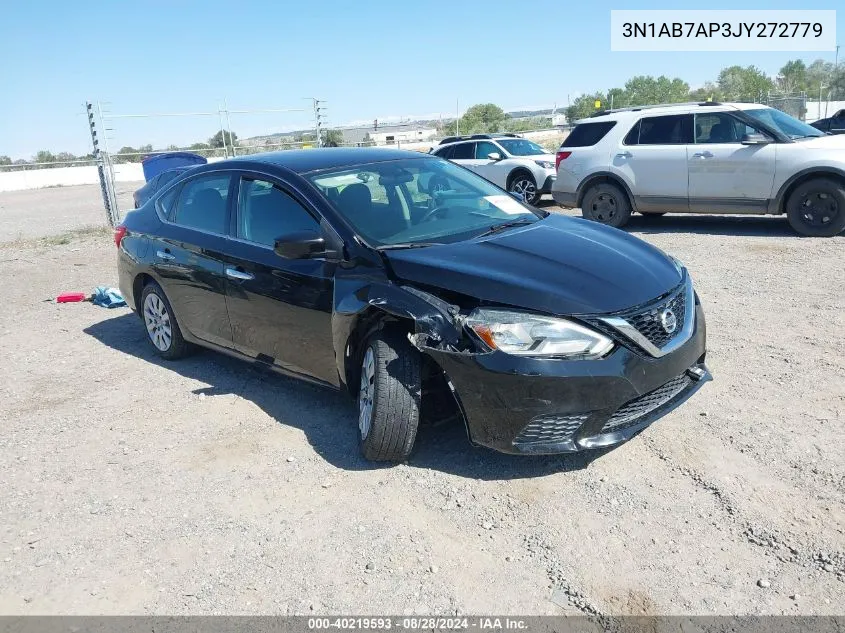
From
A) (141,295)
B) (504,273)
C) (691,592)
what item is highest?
(504,273)

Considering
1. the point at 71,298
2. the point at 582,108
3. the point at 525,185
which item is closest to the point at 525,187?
the point at 525,185

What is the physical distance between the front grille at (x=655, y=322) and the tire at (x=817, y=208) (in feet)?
22.0

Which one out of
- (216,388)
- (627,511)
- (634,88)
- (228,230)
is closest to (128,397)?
(216,388)

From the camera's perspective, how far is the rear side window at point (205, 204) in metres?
5.09

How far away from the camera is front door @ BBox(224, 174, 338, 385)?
4.23m

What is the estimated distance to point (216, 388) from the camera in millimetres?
5379

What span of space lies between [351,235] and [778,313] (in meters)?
4.06

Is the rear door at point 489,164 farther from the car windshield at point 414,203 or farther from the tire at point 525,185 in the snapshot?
the car windshield at point 414,203

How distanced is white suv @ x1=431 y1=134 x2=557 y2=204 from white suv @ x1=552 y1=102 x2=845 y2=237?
3216 mm

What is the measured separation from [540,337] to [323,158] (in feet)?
7.68

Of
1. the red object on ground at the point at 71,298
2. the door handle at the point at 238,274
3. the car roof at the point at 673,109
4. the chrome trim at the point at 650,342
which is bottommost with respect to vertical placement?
the red object on ground at the point at 71,298

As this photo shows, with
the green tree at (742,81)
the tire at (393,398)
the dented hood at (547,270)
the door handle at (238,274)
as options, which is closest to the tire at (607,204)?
the dented hood at (547,270)

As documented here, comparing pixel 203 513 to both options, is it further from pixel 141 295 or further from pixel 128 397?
pixel 141 295

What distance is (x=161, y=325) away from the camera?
235 inches
